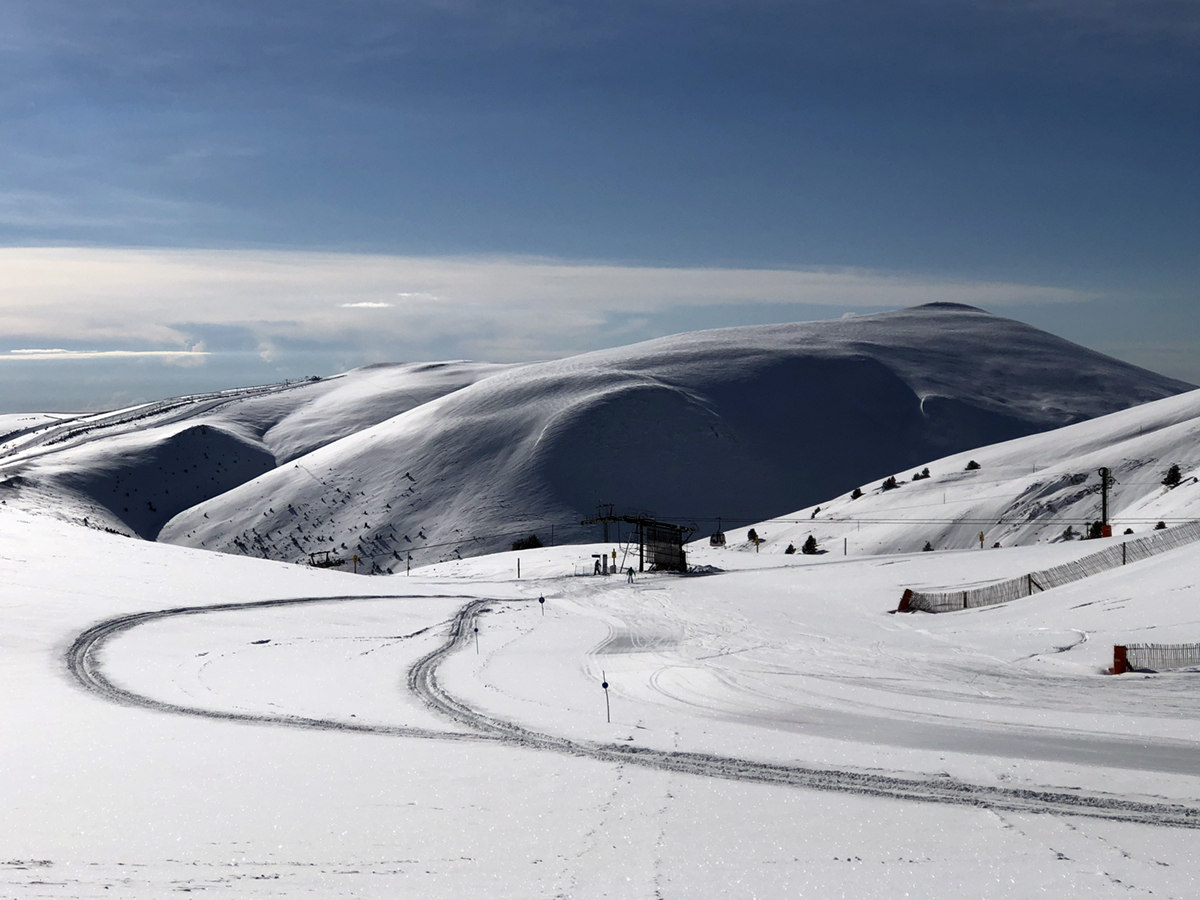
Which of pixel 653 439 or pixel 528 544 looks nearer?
pixel 528 544

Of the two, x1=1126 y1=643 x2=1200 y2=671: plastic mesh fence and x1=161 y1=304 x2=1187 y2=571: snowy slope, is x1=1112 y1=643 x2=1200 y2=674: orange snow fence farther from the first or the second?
x1=161 y1=304 x2=1187 y2=571: snowy slope

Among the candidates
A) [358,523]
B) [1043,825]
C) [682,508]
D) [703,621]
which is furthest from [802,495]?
[1043,825]

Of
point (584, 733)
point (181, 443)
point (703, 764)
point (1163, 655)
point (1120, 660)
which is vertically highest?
point (703, 764)

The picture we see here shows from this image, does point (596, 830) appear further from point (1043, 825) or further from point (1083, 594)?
point (1083, 594)

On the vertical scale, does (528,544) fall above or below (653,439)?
below

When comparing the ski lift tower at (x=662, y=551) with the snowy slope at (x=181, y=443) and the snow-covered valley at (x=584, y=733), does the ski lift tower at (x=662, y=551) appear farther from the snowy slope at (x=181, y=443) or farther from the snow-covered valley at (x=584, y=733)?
the snowy slope at (x=181, y=443)

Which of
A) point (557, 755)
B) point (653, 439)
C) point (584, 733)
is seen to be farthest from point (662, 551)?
point (653, 439)

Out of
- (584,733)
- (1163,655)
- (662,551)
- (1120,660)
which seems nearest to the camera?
(584,733)

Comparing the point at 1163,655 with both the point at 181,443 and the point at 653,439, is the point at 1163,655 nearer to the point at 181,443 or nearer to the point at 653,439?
the point at 653,439
